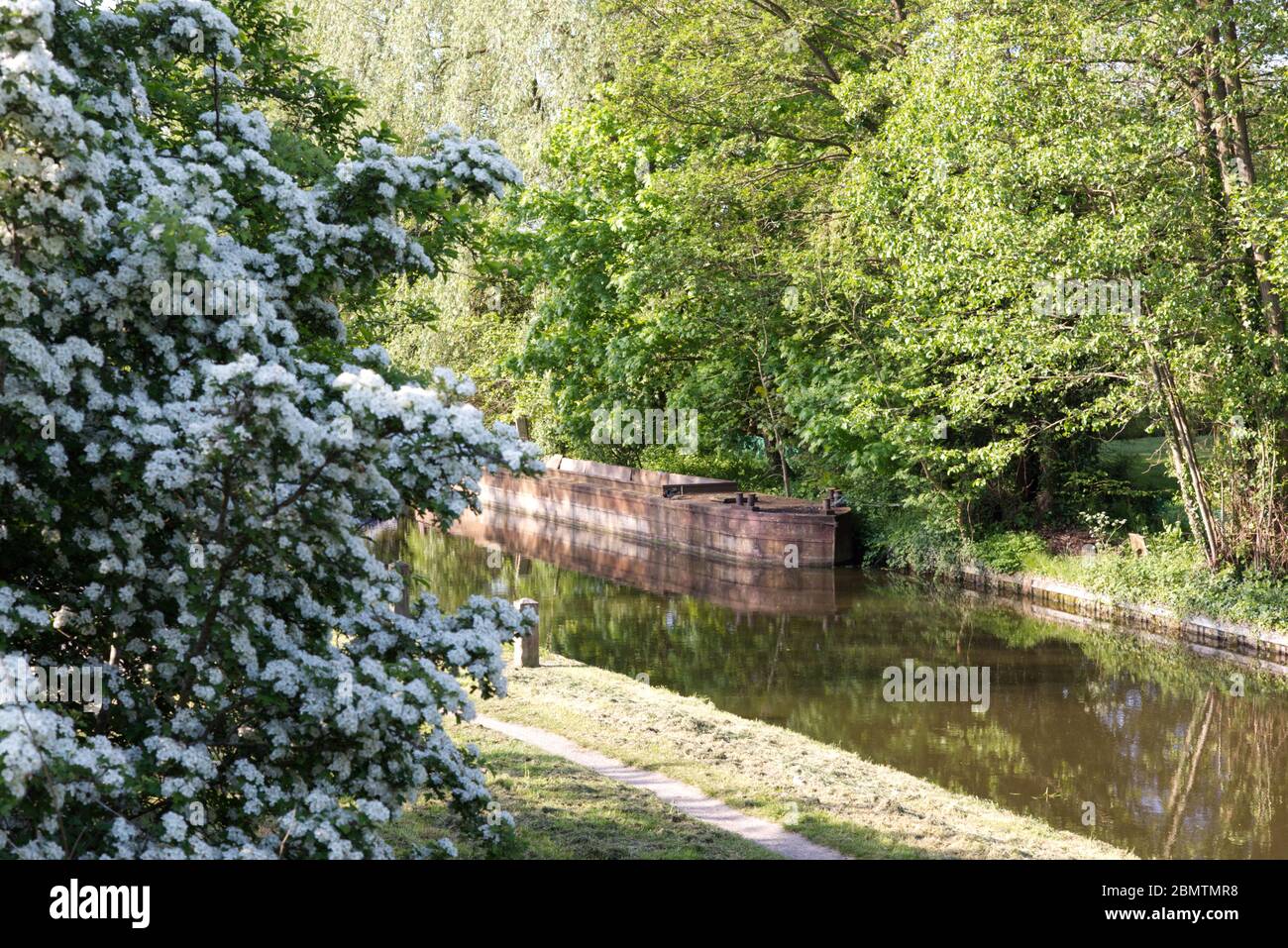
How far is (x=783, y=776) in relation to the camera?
11.1 meters

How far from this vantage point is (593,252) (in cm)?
3053

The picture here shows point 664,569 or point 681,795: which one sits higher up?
point 681,795

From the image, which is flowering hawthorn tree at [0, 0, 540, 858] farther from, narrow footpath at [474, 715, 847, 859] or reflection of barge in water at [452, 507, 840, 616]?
reflection of barge in water at [452, 507, 840, 616]

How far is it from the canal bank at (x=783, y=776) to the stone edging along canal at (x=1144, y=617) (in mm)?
7717

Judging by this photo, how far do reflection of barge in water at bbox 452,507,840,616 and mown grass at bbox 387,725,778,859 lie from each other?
31.1 feet

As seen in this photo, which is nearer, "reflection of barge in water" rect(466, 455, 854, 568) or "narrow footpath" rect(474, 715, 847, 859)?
"narrow footpath" rect(474, 715, 847, 859)

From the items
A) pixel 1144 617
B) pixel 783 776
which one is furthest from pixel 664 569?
pixel 783 776

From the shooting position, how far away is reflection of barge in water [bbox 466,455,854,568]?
25406mm

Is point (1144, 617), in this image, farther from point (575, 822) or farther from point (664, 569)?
point (575, 822)

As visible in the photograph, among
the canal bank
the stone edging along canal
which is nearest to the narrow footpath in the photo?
the canal bank

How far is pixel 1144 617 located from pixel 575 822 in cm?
1309
